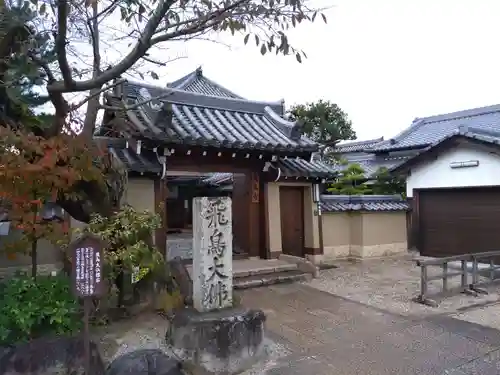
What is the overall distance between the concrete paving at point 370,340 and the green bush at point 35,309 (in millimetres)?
2738

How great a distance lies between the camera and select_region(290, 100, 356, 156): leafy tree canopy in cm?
2877

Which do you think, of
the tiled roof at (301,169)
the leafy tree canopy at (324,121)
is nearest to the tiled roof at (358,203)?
the tiled roof at (301,169)

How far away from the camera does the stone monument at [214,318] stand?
209 inches

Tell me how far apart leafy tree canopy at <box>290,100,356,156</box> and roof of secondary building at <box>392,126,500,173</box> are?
44.6 ft

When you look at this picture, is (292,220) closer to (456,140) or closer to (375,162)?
(456,140)

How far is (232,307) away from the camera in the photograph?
5.92 m

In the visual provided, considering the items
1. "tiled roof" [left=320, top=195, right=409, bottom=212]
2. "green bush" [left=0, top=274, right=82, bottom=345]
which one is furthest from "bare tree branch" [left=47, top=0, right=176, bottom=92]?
"tiled roof" [left=320, top=195, right=409, bottom=212]

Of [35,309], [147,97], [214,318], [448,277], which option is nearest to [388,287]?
[448,277]

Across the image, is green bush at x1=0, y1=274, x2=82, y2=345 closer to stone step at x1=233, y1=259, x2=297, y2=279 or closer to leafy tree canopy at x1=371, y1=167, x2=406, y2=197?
stone step at x1=233, y1=259, x2=297, y2=279

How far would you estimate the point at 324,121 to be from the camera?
28.9 metres

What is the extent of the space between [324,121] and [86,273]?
25973mm

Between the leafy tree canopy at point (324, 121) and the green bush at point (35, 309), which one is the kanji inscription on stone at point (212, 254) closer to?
the green bush at point (35, 309)

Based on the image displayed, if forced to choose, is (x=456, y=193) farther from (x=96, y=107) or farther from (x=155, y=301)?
(x=96, y=107)

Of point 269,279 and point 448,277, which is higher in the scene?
point 448,277
